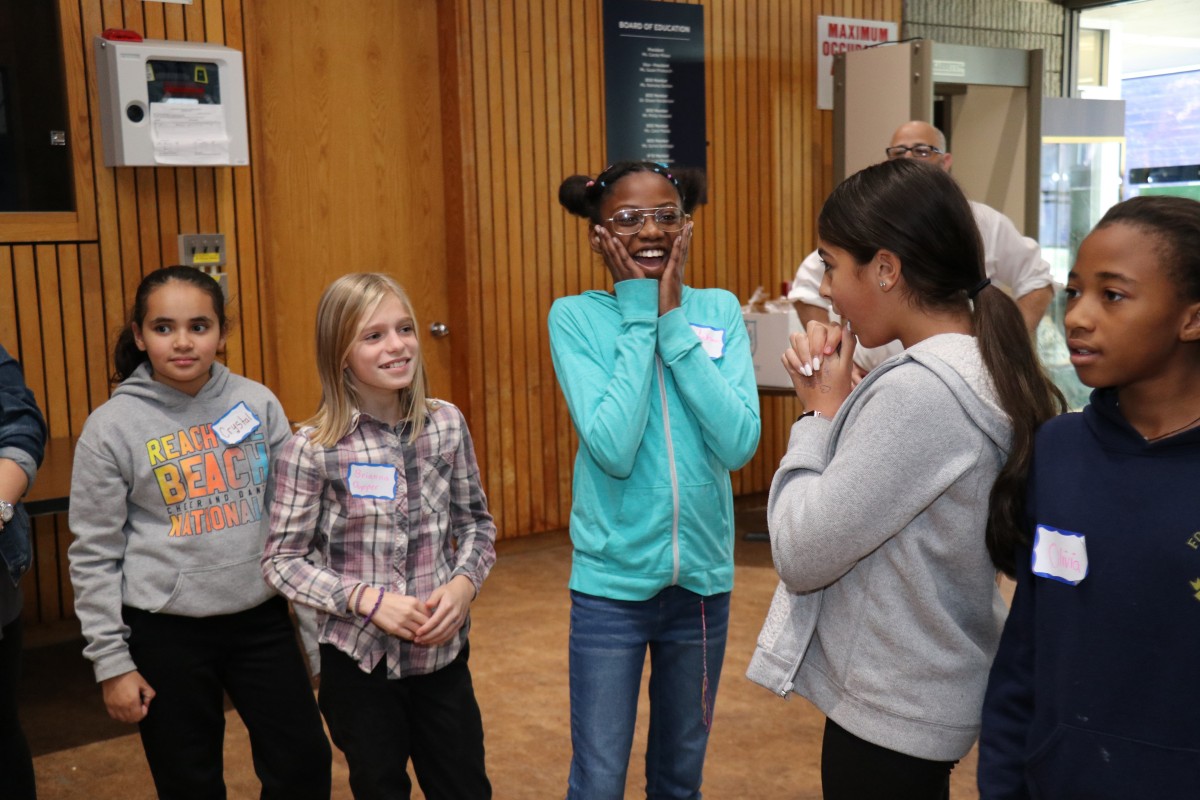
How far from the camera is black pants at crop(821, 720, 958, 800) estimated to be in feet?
4.81

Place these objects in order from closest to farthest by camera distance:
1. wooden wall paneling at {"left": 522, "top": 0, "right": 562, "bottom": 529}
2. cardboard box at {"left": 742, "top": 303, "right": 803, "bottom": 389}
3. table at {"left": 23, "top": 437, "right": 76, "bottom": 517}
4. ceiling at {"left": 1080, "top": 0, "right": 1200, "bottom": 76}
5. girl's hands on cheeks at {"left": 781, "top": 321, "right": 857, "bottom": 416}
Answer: girl's hands on cheeks at {"left": 781, "top": 321, "right": 857, "bottom": 416} → table at {"left": 23, "top": 437, "right": 76, "bottom": 517} → cardboard box at {"left": 742, "top": 303, "right": 803, "bottom": 389} → wooden wall paneling at {"left": 522, "top": 0, "right": 562, "bottom": 529} → ceiling at {"left": 1080, "top": 0, "right": 1200, "bottom": 76}

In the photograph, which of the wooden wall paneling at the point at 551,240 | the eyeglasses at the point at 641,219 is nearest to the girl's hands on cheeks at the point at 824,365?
the eyeglasses at the point at 641,219

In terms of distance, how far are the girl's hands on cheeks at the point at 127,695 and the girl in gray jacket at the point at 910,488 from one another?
128cm

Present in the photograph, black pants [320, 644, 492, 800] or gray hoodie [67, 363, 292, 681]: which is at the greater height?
gray hoodie [67, 363, 292, 681]

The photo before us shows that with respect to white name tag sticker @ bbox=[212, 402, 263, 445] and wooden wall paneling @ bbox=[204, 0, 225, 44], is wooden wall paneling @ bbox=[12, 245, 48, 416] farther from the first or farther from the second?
white name tag sticker @ bbox=[212, 402, 263, 445]

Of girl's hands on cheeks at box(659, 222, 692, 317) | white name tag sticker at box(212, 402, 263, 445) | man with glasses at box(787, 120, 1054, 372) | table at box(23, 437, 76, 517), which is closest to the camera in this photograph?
girl's hands on cheeks at box(659, 222, 692, 317)

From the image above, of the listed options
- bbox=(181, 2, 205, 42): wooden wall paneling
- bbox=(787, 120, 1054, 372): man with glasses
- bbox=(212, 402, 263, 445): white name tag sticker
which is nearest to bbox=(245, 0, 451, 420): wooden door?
bbox=(181, 2, 205, 42): wooden wall paneling

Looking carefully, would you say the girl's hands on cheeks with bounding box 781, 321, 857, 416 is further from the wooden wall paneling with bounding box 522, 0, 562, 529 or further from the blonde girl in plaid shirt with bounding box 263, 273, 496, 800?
the wooden wall paneling with bounding box 522, 0, 562, 529

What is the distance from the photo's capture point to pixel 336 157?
4750 millimetres

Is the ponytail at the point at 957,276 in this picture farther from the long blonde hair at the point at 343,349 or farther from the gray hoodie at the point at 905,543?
the long blonde hair at the point at 343,349

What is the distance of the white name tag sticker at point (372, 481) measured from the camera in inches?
80.7

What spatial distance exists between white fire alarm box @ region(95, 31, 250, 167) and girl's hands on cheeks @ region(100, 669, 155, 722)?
7.96ft

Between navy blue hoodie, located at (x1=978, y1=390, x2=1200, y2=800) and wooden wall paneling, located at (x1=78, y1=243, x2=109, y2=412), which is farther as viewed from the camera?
wooden wall paneling, located at (x1=78, y1=243, x2=109, y2=412)

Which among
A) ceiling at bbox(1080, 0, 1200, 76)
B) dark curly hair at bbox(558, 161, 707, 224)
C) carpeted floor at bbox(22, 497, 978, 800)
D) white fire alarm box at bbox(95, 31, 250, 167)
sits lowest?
carpeted floor at bbox(22, 497, 978, 800)
